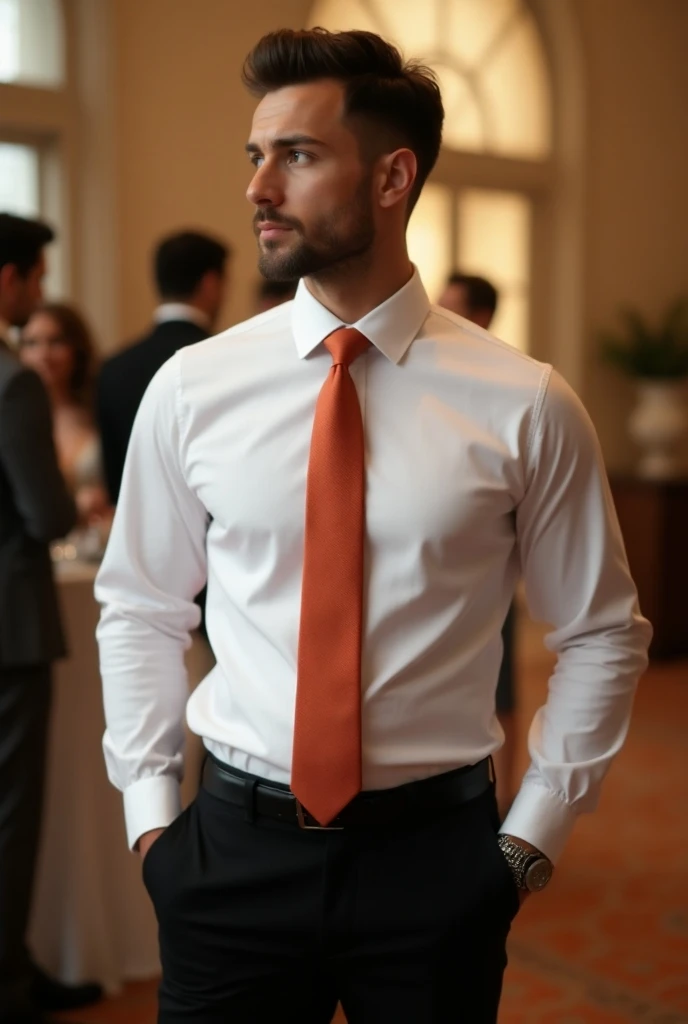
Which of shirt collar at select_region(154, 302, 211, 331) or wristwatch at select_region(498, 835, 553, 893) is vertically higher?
shirt collar at select_region(154, 302, 211, 331)

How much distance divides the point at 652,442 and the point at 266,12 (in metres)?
3.19

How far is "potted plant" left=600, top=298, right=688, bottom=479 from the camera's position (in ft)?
24.2

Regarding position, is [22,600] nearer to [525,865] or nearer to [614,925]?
[525,865]

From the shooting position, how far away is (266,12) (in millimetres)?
6012

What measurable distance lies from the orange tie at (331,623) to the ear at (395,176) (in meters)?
0.26

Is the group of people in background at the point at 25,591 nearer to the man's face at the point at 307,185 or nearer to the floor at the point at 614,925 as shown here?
the floor at the point at 614,925

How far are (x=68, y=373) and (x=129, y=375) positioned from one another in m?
1.00

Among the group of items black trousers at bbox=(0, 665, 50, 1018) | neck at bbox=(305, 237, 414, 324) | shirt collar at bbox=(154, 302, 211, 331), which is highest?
neck at bbox=(305, 237, 414, 324)

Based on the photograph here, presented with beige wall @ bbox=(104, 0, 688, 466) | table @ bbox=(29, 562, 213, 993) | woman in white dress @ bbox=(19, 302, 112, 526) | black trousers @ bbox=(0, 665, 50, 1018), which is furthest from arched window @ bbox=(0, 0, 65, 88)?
black trousers @ bbox=(0, 665, 50, 1018)

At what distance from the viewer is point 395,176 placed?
1.59m

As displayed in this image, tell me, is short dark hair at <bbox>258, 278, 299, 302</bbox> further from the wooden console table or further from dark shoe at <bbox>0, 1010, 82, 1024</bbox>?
the wooden console table

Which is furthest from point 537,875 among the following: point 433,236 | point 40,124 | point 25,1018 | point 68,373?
point 433,236

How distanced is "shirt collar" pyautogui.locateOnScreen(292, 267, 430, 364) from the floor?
1973 mm

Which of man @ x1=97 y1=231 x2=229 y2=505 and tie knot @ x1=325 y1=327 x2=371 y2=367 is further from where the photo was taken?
man @ x1=97 y1=231 x2=229 y2=505
